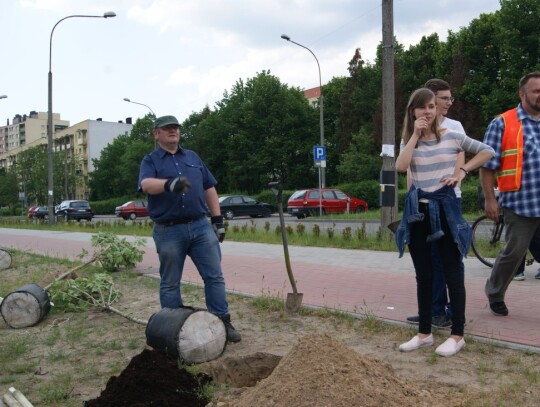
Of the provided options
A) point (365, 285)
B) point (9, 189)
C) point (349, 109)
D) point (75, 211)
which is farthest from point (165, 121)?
point (9, 189)

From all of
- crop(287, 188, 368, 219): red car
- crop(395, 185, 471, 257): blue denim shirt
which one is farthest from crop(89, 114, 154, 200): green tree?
crop(395, 185, 471, 257): blue denim shirt

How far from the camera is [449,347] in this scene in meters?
4.14

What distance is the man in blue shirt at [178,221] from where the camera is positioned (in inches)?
188

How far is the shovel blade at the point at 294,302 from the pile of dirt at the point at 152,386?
2065 mm

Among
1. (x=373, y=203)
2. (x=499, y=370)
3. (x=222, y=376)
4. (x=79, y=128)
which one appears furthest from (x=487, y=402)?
(x=79, y=128)

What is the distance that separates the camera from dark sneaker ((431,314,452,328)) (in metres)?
4.82

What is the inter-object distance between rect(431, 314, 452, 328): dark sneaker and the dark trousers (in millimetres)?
462

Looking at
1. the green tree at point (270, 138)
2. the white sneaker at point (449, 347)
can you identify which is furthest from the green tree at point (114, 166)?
the white sneaker at point (449, 347)

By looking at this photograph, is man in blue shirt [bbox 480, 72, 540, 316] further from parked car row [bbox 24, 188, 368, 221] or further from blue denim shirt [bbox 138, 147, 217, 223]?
parked car row [bbox 24, 188, 368, 221]

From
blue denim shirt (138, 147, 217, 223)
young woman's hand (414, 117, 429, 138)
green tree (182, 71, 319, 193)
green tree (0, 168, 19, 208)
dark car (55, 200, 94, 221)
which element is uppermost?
green tree (182, 71, 319, 193)

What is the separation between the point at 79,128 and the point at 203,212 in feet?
397

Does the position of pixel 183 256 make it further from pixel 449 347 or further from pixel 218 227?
pixel 449 347

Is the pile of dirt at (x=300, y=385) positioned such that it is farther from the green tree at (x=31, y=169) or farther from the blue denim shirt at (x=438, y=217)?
the green tree at (x=31, y=169)

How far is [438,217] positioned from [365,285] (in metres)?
3.19
